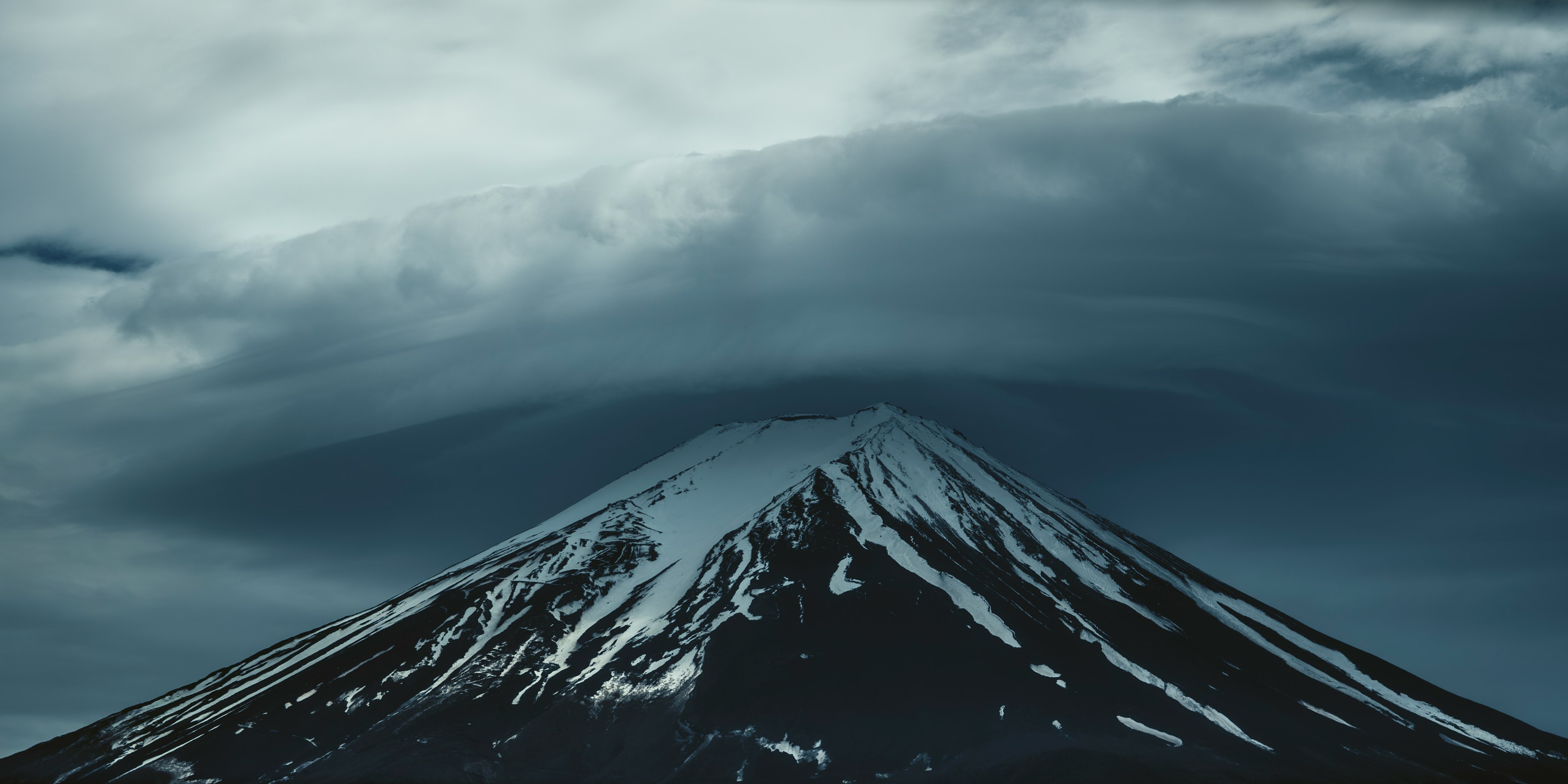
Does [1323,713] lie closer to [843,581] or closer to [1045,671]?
[1045,671]

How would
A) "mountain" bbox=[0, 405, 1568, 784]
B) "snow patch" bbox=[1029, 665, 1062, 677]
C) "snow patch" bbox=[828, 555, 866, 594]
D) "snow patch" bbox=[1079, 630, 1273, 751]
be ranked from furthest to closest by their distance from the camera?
"snow patch" bbox=[828, 555, 866, 594] < "snow patch" bbox=[1029, 665, 1062, 677] < "snow patch" bbox=[1079, 630, 1273, 751] < "mountain" bbox=[0, 405, 1568, 784]

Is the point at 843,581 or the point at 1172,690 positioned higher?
the point at 843,581

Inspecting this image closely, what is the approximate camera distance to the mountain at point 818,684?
442ft

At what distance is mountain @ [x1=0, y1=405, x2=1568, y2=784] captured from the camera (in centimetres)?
13475

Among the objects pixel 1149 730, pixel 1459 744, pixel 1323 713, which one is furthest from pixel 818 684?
pixel 1459 744

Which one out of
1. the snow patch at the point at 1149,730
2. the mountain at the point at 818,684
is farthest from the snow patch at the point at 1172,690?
the snow patch at the point at 1149,730

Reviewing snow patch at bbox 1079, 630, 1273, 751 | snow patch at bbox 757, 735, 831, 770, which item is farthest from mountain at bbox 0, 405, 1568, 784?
snow patch at bbox 1079, 630, 1273, 751

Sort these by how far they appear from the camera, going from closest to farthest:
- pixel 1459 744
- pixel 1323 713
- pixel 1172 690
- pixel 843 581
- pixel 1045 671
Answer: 1. pixel 1045 671
2. pixel 1172 690
3. pixel 1459 744
4. pixel 1323 713
5. pixel 843 581

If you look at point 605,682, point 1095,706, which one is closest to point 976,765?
point 1095,706

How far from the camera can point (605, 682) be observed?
15562cm

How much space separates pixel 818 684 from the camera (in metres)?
148

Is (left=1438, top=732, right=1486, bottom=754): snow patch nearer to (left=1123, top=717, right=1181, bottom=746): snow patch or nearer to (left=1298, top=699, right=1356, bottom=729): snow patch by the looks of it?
(left=1298, top=699, right=1356, bottom=729): snow patch

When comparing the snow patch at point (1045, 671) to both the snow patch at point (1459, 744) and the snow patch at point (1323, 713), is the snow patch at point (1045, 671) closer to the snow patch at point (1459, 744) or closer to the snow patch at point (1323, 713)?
the snow patch at point (1323, 713)

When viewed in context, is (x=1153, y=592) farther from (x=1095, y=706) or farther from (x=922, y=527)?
(x=1095, y=706)
